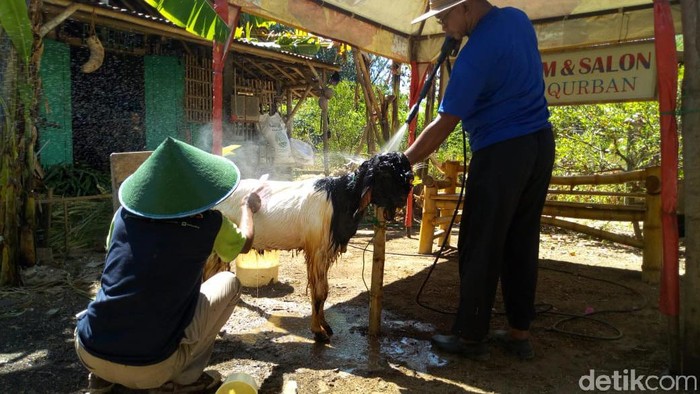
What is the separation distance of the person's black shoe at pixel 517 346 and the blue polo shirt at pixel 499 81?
52.6 inches

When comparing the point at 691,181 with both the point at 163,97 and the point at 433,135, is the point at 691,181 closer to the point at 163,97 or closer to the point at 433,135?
the point at 433,135

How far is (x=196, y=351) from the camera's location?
2.44 metres

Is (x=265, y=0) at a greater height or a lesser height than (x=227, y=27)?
greater

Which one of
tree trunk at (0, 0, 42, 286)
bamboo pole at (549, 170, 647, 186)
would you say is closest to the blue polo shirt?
bamboo pole at (549, 170, 647, 186)

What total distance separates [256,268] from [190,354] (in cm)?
224

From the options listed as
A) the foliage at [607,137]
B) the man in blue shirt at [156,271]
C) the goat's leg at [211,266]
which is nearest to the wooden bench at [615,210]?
the goat's leg at [211,266]

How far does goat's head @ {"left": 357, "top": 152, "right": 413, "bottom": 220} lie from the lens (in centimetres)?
310

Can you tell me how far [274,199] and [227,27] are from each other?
1.66 m

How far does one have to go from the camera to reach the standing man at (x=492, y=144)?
286 cm

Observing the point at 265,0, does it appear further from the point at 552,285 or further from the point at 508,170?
the point at 552,285

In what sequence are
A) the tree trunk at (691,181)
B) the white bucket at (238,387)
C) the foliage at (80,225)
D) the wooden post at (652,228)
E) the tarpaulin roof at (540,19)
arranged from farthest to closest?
1. the foliage at (80,225)
2. the tarpaulin roof at (540,19)
3. the wooden post at (652,228)
4. the tree trunk at (691,181)
5. the white bucket at (238,387)

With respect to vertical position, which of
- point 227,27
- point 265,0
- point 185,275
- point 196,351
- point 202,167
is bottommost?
point 196,351

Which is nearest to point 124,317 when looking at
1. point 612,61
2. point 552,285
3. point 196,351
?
point 196,351

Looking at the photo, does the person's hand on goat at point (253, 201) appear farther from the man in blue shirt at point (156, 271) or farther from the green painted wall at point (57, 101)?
the green painted wall at point (57, 101)
